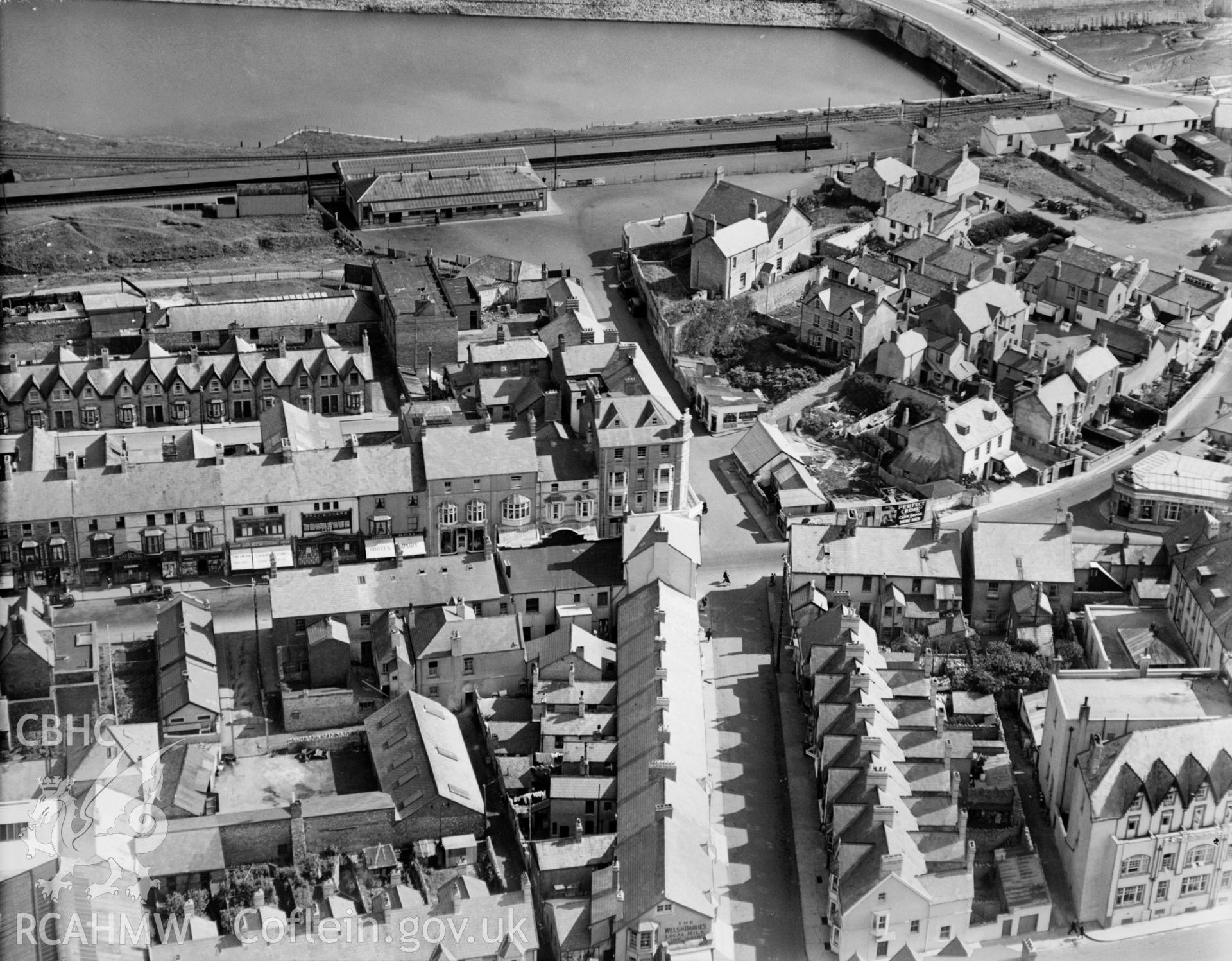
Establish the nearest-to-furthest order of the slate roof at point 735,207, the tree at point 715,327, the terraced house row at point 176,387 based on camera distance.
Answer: the terraced house row at point 176,387 < the tree at point 715,327 < the slate roof at point 735,207

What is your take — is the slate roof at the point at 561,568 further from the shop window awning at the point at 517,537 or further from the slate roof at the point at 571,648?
the shop window awning at the point at 517,537

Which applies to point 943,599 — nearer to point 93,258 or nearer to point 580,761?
point 580,761

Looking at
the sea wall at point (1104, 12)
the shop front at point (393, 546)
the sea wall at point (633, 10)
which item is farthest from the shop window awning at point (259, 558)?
the sea wall at point (1104, 12)

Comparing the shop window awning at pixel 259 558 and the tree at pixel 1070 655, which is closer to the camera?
the tree at pixel 1070 655

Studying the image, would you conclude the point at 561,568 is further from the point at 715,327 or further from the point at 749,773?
the point at 715,327

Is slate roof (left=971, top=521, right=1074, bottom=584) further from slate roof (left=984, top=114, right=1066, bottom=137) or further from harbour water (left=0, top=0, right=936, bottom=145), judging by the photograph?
harbour water (left=0, top=0, right=936, bottom=145)

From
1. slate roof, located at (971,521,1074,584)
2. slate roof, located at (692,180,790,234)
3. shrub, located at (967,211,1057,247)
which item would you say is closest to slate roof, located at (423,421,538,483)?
slate roof, located at (971,521,1074,584)

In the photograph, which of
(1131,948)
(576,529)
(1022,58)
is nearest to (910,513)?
(576,529)
